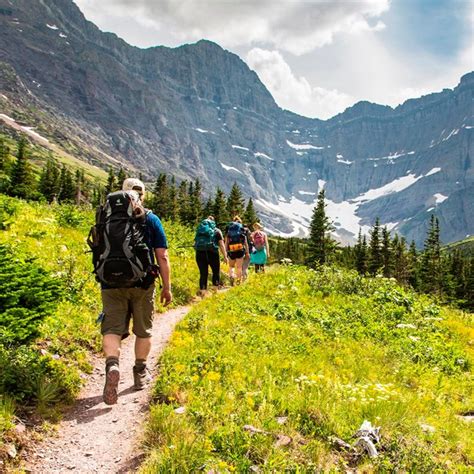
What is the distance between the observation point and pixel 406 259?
283 ft

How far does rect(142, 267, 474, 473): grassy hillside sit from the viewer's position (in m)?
4.52

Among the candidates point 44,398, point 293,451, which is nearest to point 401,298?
point 293,451

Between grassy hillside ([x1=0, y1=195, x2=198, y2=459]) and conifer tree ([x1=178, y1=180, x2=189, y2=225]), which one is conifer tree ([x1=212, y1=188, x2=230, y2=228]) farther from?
grassy hillside ([x1=0, y1=195, x2=198, y2=459])

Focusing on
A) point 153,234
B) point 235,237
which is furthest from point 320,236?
point 153,234

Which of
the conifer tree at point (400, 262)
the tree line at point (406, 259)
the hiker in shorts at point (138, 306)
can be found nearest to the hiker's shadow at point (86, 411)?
the hiker in shorts at point (138, 306)

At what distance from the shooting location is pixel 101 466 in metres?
4.73

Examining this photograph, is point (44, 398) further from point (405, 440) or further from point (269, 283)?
point (269, 283)

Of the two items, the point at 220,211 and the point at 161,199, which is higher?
the point at 161,199

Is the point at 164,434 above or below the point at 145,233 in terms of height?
below

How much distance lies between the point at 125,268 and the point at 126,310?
81 centimetres

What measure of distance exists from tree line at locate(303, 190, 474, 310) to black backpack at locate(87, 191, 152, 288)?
6050 centimetres

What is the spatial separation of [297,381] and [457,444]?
2193 millimetres

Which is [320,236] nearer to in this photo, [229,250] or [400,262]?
[400,262]

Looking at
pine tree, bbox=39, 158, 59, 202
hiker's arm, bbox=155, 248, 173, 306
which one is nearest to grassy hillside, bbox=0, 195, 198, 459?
hiker's arm, bbox=155, 248, 173, 306
